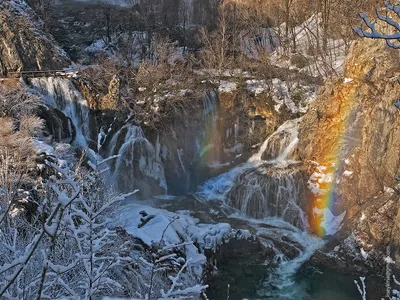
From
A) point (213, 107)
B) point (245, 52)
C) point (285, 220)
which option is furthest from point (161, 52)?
point (285, 220)

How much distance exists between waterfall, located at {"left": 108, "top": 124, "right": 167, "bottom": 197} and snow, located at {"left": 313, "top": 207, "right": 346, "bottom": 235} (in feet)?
29.7

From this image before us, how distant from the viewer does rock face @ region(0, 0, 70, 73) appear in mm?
23703

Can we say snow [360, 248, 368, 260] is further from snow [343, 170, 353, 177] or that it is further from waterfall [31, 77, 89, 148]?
waterfall [31, 77, 89, 148]

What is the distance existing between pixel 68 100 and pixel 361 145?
16.5 m

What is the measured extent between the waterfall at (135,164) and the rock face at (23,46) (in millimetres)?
8404

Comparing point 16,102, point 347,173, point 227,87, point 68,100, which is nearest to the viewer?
point 16,102

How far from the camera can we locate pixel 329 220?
62.8ft

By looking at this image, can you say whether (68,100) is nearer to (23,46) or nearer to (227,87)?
(23,46)

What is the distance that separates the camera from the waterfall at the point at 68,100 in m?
21.7

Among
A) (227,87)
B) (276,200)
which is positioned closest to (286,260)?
(276,200)

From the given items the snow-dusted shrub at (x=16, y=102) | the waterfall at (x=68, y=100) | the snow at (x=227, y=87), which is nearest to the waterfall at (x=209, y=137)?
the snow at (x=227, y=87)

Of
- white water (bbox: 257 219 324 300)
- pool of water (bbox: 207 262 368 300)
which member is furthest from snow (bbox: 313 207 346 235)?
pool of water (bbox: 207 262 368 300)

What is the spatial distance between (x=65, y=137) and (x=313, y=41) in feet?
77.1

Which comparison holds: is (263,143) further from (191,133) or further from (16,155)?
(16,155)
